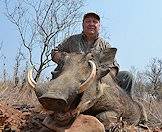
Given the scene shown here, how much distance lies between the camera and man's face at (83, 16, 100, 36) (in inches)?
252

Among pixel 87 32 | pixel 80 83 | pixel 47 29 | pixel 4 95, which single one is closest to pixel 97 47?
pixel 87 32

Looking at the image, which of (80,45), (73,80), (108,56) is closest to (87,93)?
(73,80)

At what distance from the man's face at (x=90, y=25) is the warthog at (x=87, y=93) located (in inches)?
17.6

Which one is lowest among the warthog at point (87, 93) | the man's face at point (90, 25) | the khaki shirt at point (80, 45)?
the warthog at point (87, 93)

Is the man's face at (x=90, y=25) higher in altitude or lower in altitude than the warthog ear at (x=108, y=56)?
higher

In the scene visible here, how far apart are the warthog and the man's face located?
446 mm

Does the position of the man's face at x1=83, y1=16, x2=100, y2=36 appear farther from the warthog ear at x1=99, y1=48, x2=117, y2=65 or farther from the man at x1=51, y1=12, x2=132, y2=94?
the warthog ear at x1=99, y1=48, x2=117, y2=65

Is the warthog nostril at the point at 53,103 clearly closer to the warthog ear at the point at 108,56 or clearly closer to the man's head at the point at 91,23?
the warthog ear at the point at 108,56

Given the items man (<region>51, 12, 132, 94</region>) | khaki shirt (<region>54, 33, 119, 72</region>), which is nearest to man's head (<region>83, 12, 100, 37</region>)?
man (<region>51, 12, 132, 94</region>)

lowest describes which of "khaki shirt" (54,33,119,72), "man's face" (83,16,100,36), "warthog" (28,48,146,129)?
"warthog" (28,48,146,129)

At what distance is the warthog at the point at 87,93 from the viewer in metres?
4.77

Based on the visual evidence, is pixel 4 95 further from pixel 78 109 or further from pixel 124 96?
pixel 78 109

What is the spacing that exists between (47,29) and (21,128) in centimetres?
1592

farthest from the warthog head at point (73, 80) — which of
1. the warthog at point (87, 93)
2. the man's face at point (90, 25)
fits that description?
the man's face at point (90, 25)
